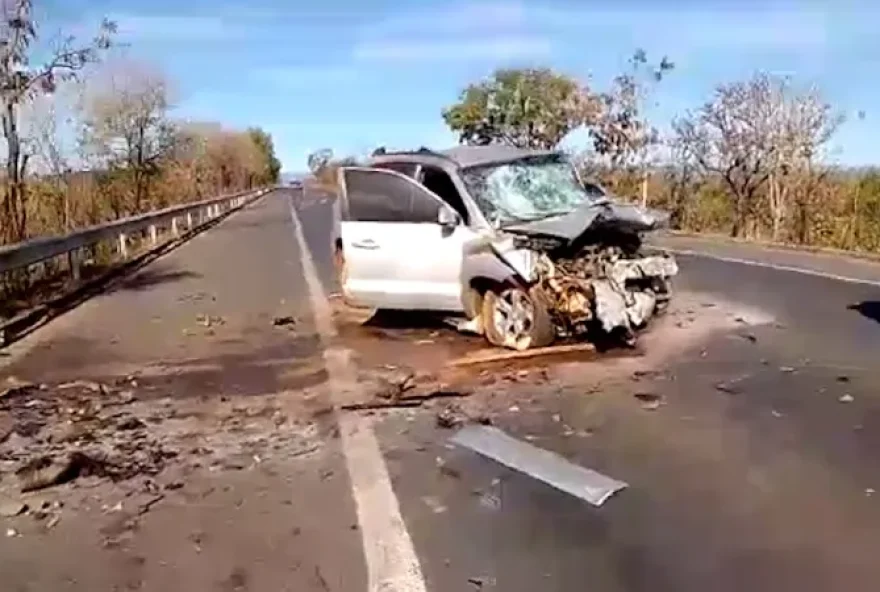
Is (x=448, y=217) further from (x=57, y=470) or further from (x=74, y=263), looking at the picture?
(x=74, y=263)

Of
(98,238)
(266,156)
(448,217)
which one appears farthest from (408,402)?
(266,156)

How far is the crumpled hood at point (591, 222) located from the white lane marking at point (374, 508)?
7.67ft

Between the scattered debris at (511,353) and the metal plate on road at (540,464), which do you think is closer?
the metal plate on road at (540,464)

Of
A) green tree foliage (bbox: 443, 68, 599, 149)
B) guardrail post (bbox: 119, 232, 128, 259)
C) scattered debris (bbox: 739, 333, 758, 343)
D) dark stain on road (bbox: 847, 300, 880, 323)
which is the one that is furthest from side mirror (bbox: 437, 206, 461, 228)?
green tree foliage (bbox: 443, 68, 599, 149)

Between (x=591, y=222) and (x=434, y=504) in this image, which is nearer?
(x=434, y=504)

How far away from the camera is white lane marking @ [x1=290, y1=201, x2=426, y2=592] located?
15.1ft

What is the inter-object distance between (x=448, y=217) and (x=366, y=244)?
1317 mm

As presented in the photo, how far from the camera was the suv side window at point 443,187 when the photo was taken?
1115cm

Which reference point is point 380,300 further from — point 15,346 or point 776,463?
point 776,463

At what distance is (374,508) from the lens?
5578 millimetres

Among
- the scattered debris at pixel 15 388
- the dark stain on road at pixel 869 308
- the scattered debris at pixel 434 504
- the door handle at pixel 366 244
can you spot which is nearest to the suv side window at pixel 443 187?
the door handle at pixel 366 244

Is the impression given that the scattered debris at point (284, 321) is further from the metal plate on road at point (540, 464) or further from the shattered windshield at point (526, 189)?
the metal plate on road at point (540, 464)

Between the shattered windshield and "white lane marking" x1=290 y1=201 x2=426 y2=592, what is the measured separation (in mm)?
2625

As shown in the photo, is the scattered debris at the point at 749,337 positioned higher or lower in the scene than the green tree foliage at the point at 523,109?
lower
